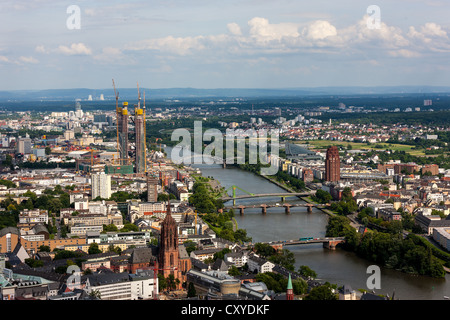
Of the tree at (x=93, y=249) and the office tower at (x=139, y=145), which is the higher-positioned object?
the office tower at (x=139, y=145)

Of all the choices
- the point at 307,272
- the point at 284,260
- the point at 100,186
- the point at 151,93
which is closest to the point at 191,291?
the point at 307,272

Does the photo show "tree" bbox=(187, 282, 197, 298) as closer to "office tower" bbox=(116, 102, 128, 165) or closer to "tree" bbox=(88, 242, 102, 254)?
"tree" bbox=(88, 242, 102, 254)

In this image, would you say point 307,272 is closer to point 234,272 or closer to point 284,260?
point 284,260

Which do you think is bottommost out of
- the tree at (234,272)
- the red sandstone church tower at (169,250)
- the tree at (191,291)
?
the tree at (234,272)

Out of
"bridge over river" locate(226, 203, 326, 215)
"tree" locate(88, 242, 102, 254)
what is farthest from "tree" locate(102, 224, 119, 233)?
"bridge over river" locate(226, 203, 326, 215)

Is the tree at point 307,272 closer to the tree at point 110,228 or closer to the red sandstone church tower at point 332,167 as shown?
the tree at point 110,228

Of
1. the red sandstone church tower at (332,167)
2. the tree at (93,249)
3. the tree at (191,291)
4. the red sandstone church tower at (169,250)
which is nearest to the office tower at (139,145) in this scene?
the red sandstone church tower at (332,167)
